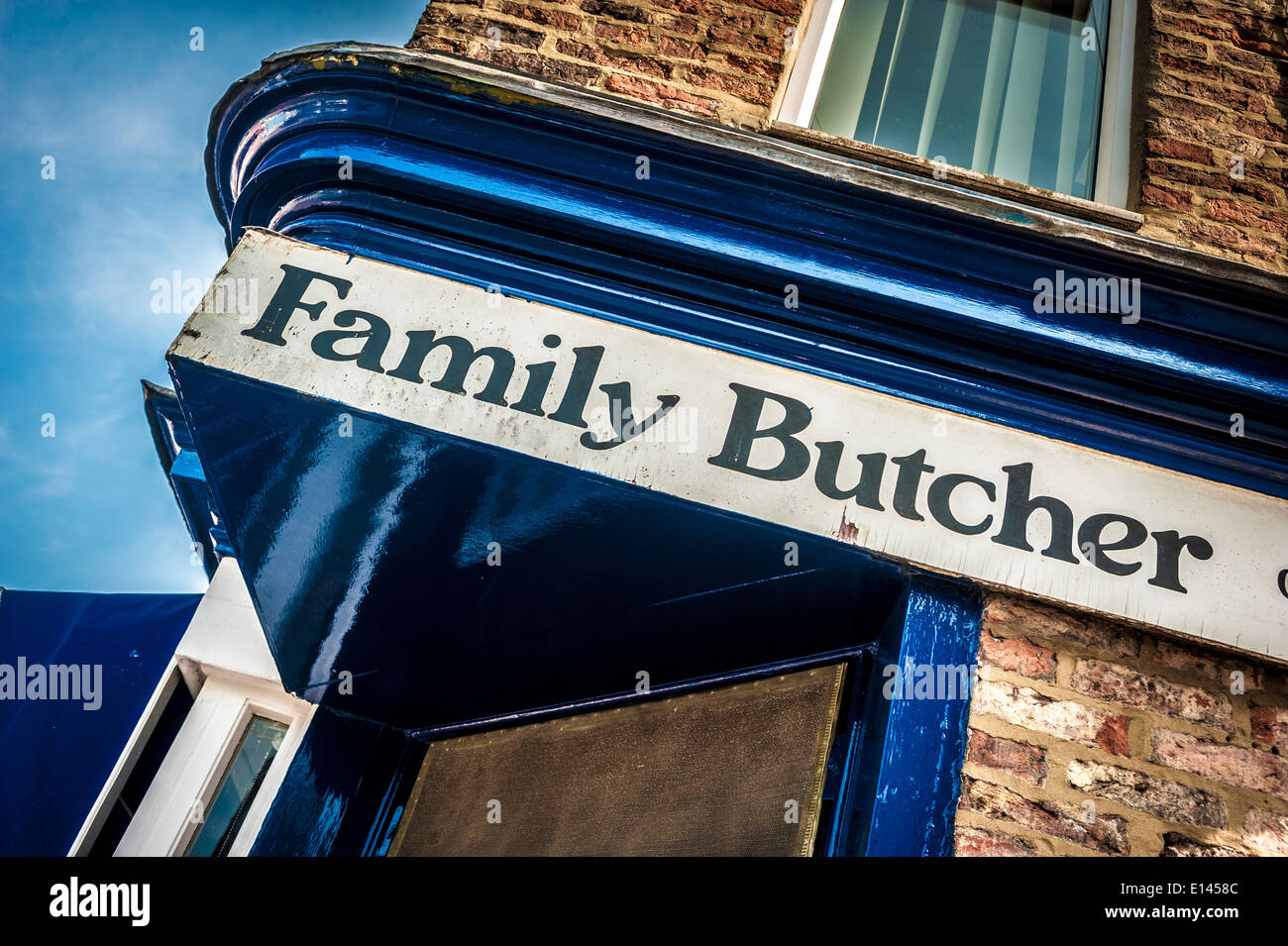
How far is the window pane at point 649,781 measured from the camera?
2074 mm

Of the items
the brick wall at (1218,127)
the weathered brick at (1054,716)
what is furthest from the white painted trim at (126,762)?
the brick wall at (1218,127)

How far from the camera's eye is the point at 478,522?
7.29 ft

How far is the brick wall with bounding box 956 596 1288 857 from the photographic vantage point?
5.79ft

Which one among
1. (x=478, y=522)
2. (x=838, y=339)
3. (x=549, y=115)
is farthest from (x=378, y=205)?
(x=838, y=339)

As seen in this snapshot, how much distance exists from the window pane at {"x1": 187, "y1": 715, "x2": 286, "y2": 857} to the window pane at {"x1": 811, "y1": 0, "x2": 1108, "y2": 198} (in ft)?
9.31

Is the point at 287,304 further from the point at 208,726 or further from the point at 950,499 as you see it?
the point at 950,499

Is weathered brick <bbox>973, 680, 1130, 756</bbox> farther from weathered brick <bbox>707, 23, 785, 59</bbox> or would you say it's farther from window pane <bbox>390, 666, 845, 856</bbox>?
weathered brick <bbox>707, 23, 785, 59</bbox>

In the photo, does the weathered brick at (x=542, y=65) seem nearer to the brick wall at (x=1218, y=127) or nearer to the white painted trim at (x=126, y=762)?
the brick wall at (x=1218, y=127)

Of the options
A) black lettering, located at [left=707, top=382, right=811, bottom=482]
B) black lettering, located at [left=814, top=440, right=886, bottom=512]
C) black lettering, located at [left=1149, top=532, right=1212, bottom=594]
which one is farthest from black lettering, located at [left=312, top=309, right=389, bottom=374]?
black lettering, located at [left=1149, top=532, right=1212, bottom=594]

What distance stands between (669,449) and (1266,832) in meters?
1.48

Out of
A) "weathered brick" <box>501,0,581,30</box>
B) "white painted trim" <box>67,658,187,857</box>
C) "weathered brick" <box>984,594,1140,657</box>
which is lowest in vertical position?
"white painted trim" <box>67,658,187,857</box>

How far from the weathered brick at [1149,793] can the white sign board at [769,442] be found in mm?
348

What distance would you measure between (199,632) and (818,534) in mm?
2260

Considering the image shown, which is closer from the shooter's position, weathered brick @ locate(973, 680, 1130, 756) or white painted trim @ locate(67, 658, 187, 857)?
weathered brick @ locate(973, 680, 1130, 756)
